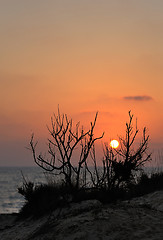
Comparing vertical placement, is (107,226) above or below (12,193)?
below

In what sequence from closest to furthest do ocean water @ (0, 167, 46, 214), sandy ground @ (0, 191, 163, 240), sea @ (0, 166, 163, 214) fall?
sandy ground @ (0, 191, 163, 240)
sea @ (0, 166, 163, 214)
ocean water @ (0, 167, 46, 214)

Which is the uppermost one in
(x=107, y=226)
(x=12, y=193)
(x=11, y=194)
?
(x=12, y=193)

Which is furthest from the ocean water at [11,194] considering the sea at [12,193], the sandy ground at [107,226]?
the sandy ground at [107,226]

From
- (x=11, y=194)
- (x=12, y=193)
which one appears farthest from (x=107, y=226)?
(x=12, y=193)

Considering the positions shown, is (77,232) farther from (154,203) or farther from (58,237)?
(154,203)

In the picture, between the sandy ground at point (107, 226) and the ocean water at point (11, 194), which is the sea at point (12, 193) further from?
the sandy ground at point (107, 226)

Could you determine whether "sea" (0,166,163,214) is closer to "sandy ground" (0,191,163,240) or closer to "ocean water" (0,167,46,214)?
"ocean water" (0,167,46,214)

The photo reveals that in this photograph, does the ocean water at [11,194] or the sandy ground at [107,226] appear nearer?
the sandy ground at [107,226]

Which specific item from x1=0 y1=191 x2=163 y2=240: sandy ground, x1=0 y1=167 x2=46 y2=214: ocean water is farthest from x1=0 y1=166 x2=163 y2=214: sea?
x1=0 y1=191 x2=163 y2=240: sandy ground

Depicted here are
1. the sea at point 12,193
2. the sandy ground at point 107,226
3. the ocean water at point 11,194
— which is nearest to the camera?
the sandy ground at point 107,226

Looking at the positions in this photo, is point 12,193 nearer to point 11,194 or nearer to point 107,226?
point 11,194

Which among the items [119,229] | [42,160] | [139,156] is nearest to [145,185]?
[139,156]

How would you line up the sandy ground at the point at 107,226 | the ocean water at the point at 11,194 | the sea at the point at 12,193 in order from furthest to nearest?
1. the ocean water at the point at 11,194
2. the sea at the point at 12,193
3. the sandy ground at the point at 107,226

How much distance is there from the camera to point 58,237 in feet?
22.0
